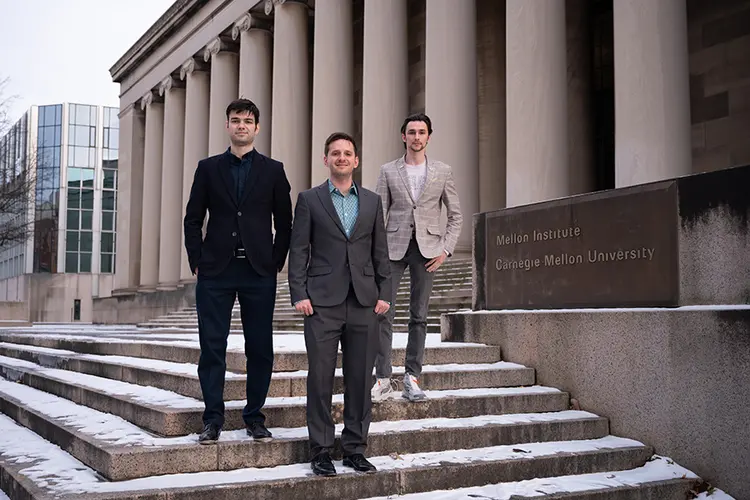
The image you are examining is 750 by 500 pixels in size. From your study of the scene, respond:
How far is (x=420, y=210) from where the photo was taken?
21.9ft

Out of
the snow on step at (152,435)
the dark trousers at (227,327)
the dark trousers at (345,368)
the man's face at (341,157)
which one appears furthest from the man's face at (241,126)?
the snow on step at (152,435)

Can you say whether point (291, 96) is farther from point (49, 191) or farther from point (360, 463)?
point (49, 191)

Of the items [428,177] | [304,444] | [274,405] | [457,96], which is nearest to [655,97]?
[457,96]

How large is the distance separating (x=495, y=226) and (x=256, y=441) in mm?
4456

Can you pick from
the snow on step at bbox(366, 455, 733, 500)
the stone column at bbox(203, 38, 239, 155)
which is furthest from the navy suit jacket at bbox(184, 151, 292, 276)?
the stone column at bbox(203, 38, 239, 155)

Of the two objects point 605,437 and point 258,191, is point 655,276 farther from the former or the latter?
point 258,191

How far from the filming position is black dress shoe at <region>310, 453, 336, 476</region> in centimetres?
522

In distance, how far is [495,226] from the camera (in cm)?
896

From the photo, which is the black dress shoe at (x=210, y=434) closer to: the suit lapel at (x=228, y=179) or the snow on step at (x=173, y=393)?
the snow on step at (x=173, y=393)

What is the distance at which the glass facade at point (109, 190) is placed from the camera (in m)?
66.0

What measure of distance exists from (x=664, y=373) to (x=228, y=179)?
4.18 m

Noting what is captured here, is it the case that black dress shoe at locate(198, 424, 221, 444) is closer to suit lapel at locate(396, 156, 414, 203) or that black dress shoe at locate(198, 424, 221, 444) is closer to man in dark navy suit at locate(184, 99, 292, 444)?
man in dark navy suit at locate(184, 99, 292, 444)

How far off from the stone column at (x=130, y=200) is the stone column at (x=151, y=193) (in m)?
1.83

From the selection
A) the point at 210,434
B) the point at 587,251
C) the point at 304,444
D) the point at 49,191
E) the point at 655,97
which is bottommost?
the point at 304,444
